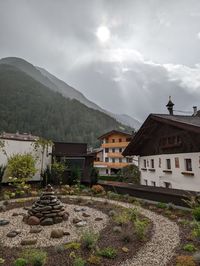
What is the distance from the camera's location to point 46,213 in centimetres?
690

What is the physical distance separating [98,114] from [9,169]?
191ft

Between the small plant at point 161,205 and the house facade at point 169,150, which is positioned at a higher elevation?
the house facade at point 169,150

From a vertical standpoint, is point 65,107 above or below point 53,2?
above

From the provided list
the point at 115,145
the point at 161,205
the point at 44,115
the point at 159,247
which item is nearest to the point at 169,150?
the point at 161,205

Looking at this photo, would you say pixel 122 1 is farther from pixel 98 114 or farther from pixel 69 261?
pixel 98 114

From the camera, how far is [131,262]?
394cm

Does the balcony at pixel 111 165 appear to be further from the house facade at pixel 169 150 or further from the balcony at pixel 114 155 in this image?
the house facade at pixel 169 150

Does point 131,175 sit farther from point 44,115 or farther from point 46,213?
point 44,115

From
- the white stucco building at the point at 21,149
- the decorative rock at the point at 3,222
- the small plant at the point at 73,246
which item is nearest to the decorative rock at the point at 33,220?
the decorative rock at the point at 3,222

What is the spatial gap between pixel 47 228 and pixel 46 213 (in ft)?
2.35

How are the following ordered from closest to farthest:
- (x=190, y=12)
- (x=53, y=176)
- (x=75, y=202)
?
(x=75, y=202) → (x=190, y=12) → (x=53, y=176)

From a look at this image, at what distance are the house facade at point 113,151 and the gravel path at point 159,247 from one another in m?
29.9

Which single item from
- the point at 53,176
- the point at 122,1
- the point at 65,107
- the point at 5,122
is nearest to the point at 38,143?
the point at 53,176

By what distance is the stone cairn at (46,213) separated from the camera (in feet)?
21.7
